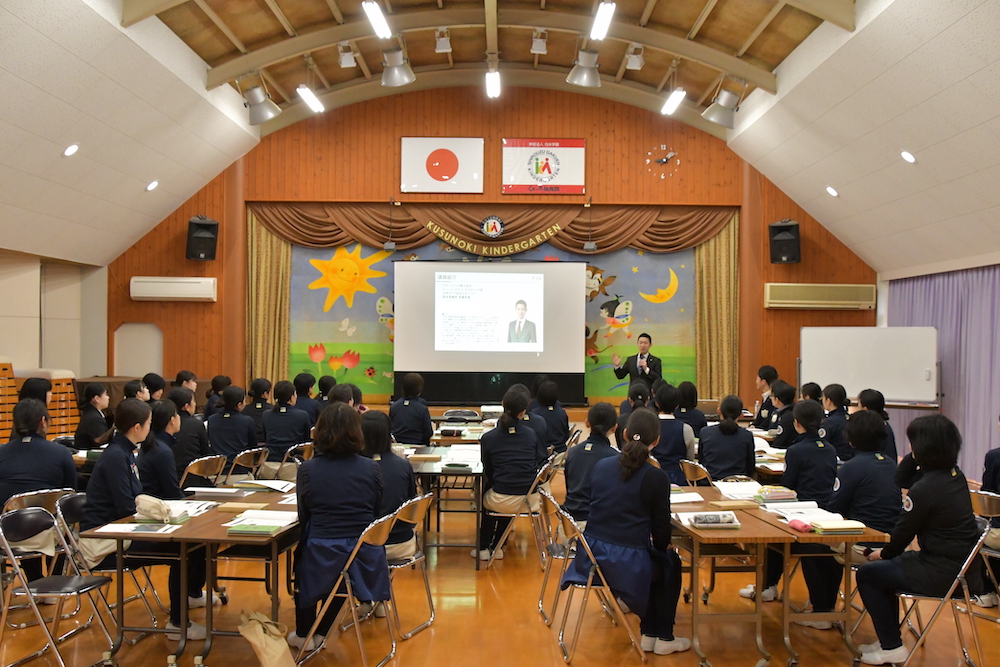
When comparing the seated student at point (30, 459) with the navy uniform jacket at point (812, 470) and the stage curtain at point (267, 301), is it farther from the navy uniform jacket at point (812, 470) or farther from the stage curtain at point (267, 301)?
the stage curtain at point (267, 301)

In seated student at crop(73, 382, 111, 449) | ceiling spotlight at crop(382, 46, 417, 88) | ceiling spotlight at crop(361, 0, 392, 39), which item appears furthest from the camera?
ceiling spotlight at crop(382, 46, 417, 88)

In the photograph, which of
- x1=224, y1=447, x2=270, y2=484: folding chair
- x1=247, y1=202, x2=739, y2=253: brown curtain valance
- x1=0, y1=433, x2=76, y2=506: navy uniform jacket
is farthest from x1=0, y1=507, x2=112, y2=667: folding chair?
x1=247, y1=202, x2=739, y2=253: brown curtain valance

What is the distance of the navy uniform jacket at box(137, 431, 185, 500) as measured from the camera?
163 inches

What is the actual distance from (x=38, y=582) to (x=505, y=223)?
8240mm

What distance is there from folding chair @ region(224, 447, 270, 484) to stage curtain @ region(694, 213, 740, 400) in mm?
6999

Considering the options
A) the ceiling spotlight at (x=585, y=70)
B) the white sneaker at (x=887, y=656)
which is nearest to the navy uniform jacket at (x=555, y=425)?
the white sneaker at (x=887, y=656)

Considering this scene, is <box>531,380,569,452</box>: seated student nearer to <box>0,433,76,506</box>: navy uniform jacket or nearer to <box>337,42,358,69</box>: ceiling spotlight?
<box>0,433,76,506</box>: navy uniform jacket

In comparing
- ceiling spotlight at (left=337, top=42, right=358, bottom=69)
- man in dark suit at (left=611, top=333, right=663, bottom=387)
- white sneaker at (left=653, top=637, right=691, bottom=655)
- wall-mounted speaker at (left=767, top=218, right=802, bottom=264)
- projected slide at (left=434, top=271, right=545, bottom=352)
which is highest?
ceiling spotlight at (left=337, top=42, right=358, bottom=69)

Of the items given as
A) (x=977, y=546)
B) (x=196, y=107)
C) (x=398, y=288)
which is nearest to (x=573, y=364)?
(x=398, y=288)

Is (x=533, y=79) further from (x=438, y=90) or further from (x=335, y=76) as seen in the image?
(x=335, y=76)

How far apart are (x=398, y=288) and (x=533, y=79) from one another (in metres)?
3.62

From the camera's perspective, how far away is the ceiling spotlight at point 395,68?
857 cm

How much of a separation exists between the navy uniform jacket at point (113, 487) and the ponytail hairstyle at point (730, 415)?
142 inches

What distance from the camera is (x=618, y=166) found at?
36.0 ft
